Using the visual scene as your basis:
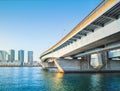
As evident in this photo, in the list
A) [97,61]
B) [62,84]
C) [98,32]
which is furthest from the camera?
[97,61]

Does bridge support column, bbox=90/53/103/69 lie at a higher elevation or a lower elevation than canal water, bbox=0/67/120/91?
higher

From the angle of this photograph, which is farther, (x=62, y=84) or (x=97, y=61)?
(x=97, y=61)

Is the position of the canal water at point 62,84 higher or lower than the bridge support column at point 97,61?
lower

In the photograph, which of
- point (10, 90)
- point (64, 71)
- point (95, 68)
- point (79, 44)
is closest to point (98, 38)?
point (79, 44)

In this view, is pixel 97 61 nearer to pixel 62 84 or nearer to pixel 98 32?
pixel 62 84

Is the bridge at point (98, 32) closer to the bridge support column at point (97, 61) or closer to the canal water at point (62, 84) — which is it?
the canal water at point (62, 84)

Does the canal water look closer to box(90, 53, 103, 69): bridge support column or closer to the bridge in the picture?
the bridge

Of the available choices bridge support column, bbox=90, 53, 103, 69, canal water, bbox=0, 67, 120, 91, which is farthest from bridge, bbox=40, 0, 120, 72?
bridge support column, bbox=90, 53, 103, 69

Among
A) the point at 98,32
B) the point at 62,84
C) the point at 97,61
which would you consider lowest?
the point at 62,84

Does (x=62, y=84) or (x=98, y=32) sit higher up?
(x=98, y=32)

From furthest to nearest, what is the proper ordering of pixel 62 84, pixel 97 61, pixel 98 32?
1. pixel 97 61
2. pixel 62 84
3. pixel 98 32

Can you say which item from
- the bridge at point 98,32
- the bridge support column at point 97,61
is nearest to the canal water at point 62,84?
the bridge at point 98,32

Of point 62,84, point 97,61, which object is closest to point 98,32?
point 62,84

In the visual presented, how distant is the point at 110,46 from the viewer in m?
38.6
